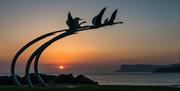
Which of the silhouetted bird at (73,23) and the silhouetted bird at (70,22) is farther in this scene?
the silhouetted bird at (73,23)

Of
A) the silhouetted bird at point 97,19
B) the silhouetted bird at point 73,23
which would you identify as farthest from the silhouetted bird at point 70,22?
the silhouetted bird at point 97,19

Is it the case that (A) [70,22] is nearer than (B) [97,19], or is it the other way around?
(A) [70,22]

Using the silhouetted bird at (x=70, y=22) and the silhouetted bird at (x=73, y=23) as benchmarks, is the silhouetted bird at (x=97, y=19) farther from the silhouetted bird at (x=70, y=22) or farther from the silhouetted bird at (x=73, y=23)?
the silhouetted bird at (x=70, y=22)

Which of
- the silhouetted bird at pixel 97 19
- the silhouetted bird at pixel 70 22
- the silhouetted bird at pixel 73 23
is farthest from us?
the silhouetted bird at pixel 97 19

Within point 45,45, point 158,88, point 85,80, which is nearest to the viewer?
point 158,88

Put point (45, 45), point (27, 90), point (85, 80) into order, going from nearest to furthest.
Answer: point (27, 90)
point (45, 45)
point (85, 80)

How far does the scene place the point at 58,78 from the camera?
5050cm

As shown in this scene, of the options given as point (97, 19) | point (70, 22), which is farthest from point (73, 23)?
point (97, 19)

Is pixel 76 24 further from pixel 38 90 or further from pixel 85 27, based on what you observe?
pixel 38 90

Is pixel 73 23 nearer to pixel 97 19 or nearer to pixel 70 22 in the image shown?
pixel 70 22

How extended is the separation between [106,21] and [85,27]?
1.38 metres

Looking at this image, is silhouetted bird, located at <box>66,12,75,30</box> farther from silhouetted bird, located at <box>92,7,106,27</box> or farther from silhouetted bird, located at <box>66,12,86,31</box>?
silhouetted bird, located at <box>92,7,106,27</box>

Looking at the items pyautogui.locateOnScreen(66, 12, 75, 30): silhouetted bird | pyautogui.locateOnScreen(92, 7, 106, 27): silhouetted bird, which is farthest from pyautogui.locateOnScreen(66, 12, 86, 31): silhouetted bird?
pyautogui.locateOnScreen(92, 7, 106, 27): silhouetted bird

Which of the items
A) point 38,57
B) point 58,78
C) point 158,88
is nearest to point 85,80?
point 58,78
